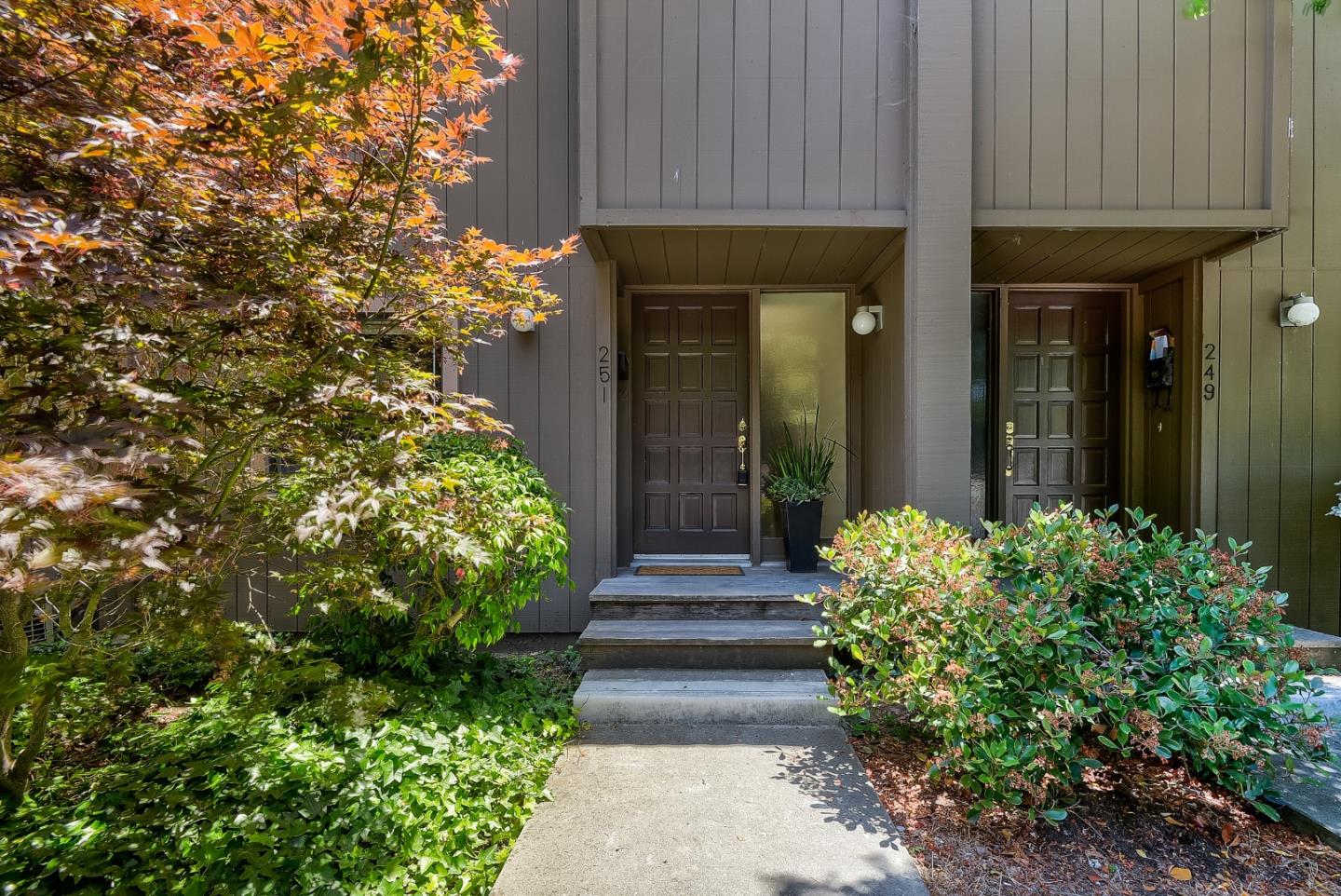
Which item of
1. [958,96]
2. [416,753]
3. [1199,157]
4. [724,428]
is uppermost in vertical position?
[958,96]

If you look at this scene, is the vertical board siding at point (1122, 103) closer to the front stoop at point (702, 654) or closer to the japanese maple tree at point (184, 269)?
the front stoop at point (702, 654)

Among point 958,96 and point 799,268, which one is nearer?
point 958,96

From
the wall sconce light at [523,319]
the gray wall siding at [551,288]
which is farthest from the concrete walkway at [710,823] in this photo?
the wall sconce light at [523,319]

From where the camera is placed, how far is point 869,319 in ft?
13.3

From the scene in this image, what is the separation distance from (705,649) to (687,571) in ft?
3.22

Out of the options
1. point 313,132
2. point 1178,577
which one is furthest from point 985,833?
point 313,132

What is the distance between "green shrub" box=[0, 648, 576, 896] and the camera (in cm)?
169

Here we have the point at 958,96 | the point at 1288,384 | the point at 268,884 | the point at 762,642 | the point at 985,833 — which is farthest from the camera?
the point at 1288,384

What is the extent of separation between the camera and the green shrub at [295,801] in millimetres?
1688

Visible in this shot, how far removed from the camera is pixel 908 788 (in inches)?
89.2

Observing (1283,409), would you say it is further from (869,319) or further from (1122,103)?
(869,319)

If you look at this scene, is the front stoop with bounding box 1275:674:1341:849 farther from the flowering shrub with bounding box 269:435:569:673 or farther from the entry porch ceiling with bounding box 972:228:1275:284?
the flowering shrub with bounding box 269:435:569:673

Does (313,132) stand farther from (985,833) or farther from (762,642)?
(985,833)

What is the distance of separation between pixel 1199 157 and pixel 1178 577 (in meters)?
2.56
